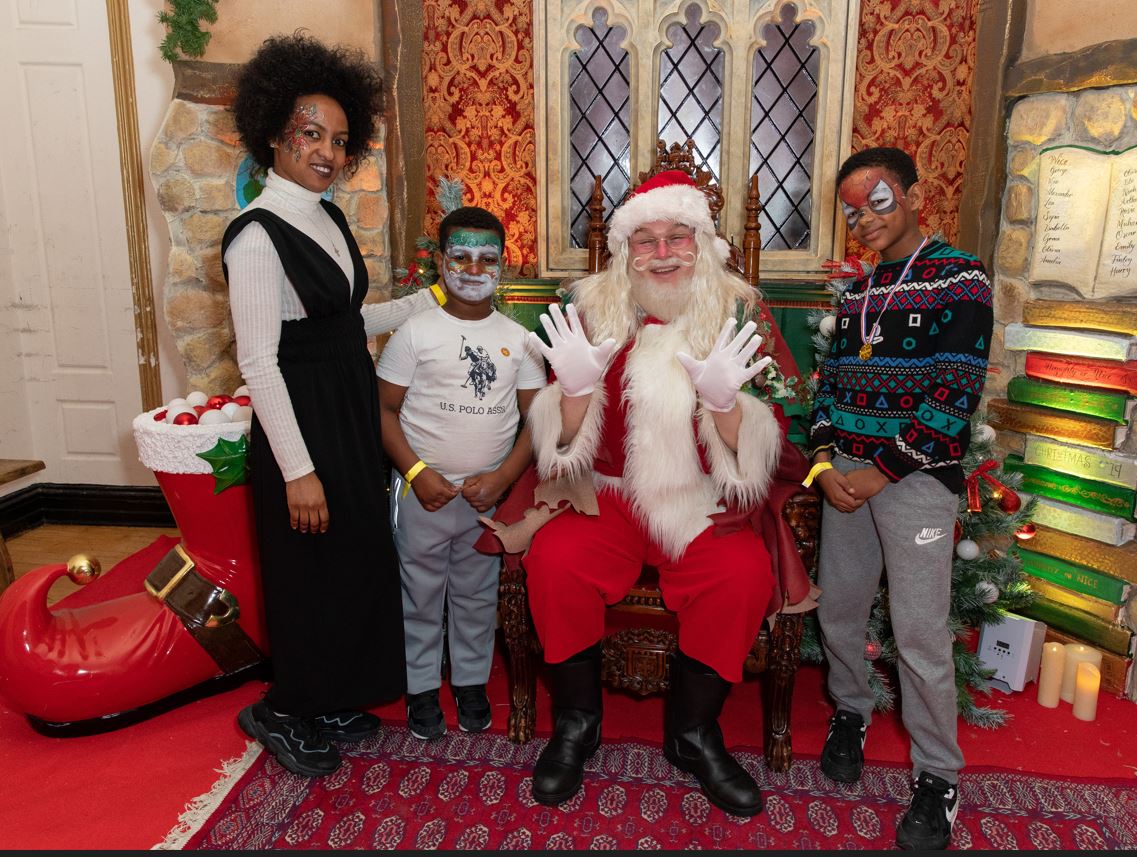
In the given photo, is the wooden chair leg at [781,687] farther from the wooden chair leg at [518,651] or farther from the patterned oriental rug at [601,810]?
the wooden chair leg at [518,651]

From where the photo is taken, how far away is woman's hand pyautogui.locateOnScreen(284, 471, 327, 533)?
2104 mm

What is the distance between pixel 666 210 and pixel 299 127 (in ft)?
3.53

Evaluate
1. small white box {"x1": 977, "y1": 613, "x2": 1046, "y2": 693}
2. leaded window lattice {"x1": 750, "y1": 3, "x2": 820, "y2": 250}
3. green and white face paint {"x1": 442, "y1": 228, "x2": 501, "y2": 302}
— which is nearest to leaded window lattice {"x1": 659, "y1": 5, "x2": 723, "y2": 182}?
leaded window lattice {"x1": 750, "y1": 3, "x2": 820, "y2": 250}

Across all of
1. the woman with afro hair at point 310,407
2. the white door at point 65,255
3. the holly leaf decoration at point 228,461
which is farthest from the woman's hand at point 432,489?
the white door at point 65,255

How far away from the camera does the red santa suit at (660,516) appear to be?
7.27 feet

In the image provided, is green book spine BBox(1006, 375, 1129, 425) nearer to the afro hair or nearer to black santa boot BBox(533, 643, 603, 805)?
black santa boot BBox(533, 643, 603, 805)

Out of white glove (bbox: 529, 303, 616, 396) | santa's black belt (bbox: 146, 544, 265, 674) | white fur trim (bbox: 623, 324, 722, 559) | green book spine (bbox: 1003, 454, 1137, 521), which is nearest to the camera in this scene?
white glove (bbox: 529, 303, 616, 396)

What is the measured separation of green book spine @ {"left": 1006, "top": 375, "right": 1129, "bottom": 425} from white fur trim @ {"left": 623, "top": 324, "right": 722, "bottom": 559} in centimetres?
166

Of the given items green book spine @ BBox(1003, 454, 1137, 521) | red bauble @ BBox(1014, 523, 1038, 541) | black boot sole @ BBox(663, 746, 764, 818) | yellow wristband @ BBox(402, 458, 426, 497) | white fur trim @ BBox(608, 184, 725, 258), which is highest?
white fur trim @ BBox(608, 184, 725, 258)

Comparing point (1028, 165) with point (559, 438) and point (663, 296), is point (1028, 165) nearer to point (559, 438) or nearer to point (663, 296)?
point (663, 296)

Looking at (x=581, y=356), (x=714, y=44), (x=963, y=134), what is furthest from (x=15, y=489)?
(x=963, y=134)

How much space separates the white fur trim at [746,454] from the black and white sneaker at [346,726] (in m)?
1.37

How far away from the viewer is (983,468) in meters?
2.62

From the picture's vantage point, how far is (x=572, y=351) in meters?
2.21
